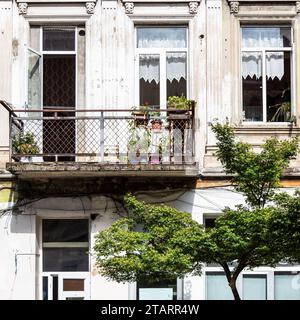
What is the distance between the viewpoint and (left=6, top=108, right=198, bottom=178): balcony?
66.5 feet

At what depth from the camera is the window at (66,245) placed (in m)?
21.2

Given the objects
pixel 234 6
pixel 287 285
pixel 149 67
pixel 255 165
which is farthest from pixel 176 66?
pixel 255 165

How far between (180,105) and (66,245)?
357cm

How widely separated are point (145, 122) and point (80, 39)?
2352 mm

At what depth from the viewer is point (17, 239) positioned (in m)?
21.0

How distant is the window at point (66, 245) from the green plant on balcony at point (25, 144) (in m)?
1.61

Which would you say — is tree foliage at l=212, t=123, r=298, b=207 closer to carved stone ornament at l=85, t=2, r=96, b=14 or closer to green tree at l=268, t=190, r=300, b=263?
green tree at l=268, t=190, r=300, b=263

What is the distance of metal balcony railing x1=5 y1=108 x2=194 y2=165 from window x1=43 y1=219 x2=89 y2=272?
1303 mm

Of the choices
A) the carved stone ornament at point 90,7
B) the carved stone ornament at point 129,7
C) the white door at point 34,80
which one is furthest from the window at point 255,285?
the carved stone ornament at point 90,7

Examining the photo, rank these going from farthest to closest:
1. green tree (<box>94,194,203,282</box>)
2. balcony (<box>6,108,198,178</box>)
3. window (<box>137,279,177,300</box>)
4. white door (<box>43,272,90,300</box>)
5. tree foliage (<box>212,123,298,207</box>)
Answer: white door (<box>43,272,90,300</box>)
window (<box>137,279,177,300</box>)
balcony (<box>6,108,198,178</box>)
tree foliage (<box>212,123,298,207</box>)
green tree (<box>94,194,203,282</box>)

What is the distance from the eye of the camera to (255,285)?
20.9 metres

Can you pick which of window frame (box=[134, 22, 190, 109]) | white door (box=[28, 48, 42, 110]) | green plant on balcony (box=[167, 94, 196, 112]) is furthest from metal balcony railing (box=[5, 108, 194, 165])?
window frame (box=[134, 22, 190, 109])

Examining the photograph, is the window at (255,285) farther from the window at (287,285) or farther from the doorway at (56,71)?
the doorway at (56,71)
